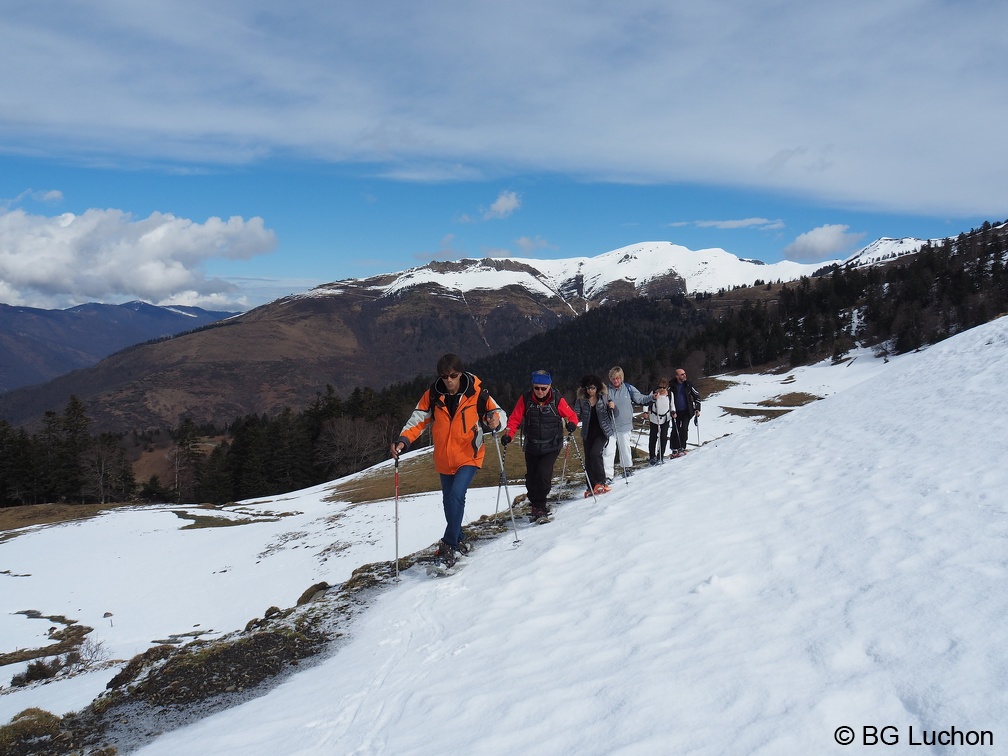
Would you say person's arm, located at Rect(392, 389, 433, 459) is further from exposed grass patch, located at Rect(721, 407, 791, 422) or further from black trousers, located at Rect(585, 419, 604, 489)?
exposed grass patch, located at Rect(721, 407, 791, 422)

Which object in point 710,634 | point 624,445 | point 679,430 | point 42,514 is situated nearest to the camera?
point 710,634

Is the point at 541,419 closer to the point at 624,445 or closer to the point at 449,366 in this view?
the point at 449,366

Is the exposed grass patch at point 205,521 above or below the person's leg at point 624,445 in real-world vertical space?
below

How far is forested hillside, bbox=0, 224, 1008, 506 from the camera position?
2761 inches

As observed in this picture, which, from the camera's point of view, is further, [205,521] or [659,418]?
[205,521]

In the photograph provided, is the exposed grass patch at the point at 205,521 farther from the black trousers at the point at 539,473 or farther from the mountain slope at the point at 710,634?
the mountain slope at the point at 710,634

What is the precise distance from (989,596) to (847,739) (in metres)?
1.91

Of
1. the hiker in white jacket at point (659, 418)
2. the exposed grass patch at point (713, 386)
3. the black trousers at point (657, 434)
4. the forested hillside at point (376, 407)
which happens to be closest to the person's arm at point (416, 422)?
the hiker in white jacket at point (659, 418)

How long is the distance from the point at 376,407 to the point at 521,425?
3099 inches

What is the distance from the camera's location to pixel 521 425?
35.2ft

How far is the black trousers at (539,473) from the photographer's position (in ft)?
35.7

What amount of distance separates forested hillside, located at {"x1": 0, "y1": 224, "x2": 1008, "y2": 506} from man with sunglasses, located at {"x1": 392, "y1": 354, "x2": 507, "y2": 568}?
2671 inches

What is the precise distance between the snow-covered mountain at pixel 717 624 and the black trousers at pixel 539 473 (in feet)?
2.33

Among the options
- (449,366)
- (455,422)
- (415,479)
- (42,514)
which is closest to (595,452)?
(455,422)
